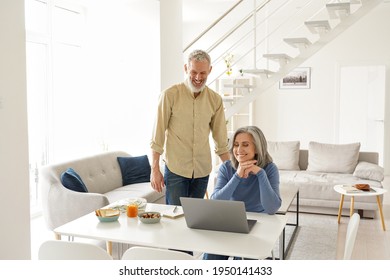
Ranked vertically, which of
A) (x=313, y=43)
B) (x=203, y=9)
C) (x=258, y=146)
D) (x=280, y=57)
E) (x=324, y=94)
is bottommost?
(x=258, y=146)

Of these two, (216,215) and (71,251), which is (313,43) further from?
(71,251)

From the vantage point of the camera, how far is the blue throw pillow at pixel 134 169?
217 inches

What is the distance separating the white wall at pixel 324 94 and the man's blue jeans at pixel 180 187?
19.2ft

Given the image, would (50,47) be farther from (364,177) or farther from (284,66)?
(364,177)

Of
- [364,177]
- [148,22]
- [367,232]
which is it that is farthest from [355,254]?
[148,22]

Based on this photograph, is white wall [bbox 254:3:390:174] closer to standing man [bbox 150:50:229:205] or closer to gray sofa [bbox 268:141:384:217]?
gray sofa [bbox 268:141:384:217]

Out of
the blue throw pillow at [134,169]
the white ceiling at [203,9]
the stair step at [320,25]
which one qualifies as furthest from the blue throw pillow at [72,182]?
the white ceiling at [203,9]

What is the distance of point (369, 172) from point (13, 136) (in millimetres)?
4122

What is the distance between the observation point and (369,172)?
5691 millimetres

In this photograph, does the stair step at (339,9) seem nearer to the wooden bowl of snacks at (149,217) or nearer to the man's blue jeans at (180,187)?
the man's blue jeans at (180,187)

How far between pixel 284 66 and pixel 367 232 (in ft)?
7.82

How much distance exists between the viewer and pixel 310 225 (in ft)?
16.8

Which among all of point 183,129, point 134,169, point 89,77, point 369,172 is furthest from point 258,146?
point 89,77

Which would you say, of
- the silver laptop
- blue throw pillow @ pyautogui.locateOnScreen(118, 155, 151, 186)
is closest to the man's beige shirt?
the silver laptop
